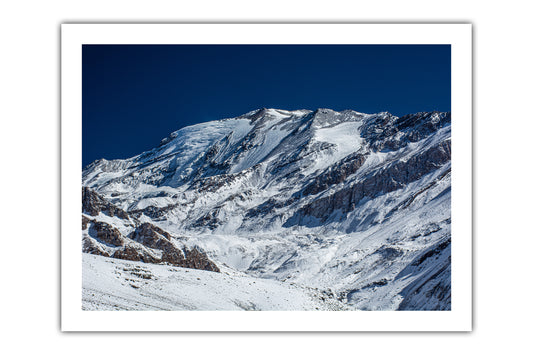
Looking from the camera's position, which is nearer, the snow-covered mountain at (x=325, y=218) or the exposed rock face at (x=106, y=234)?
the exposed rock face at (x=106, y=234)

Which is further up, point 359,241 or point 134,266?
point 134,266

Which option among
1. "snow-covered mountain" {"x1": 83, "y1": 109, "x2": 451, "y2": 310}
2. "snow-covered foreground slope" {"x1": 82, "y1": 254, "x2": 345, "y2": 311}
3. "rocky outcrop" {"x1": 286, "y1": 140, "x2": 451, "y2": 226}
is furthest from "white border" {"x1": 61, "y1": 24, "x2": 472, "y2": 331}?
"rocky outcrop" {"x1": 286, "y1": 140, "x2": 451, "y2": 226}

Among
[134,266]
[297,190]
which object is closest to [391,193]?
[297,190]
